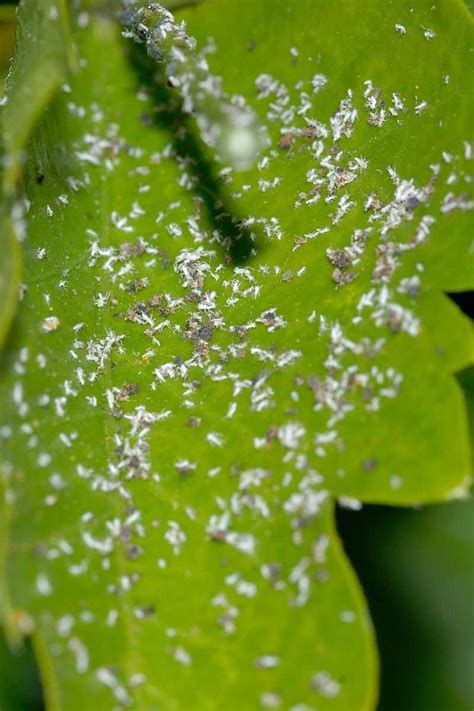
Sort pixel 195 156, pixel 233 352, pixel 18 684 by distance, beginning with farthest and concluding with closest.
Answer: pixel 18 684 < pixel 195 156 < pixel 233 352

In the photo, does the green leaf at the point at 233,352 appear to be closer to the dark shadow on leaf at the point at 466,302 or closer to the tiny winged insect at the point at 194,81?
the tiny winged insect at the point at 194,81

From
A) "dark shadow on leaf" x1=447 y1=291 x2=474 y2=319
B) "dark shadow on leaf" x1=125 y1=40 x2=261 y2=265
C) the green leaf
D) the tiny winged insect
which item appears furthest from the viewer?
"dark shadow on leaf" x1=447 y1=291 x2=474 y2=319

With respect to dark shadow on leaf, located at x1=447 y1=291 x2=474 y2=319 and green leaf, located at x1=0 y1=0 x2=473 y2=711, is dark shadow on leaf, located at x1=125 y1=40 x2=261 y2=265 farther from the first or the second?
dark shadow on leaf, located at x1=447 y1=291 x2=474 y2=319

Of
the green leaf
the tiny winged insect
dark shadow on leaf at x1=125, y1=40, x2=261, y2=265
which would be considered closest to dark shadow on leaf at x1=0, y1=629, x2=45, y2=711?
the green leaf

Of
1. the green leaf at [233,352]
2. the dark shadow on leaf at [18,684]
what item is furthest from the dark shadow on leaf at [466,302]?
the dark shadow on leaf at [18,684]

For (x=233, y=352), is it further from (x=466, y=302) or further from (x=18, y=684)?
(x=18, y=684)

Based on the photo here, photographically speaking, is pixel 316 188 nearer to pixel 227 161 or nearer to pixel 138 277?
pixel 227 161

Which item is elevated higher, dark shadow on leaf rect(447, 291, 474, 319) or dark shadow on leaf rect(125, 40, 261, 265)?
dark shadow on leaf rect(125, 40, 261, 265)

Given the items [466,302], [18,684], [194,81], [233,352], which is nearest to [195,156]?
[194,81]
